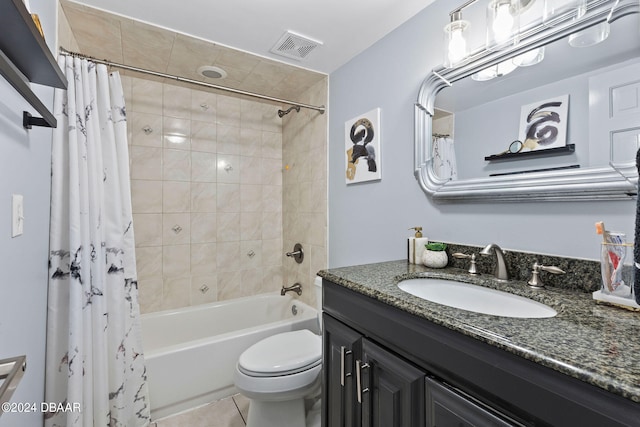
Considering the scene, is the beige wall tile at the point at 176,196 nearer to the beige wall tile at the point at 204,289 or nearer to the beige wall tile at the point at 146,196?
the beige wall tile at the point at 146,196

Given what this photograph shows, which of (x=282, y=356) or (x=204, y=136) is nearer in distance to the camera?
(x=282, y=356)

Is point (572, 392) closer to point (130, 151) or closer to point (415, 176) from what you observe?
point (415, 176)

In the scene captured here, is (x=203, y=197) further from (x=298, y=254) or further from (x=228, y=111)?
(x=298, y=254)

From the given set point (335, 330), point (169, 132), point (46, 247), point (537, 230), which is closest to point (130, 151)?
point (169, 132)

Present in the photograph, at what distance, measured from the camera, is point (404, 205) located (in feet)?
5.13

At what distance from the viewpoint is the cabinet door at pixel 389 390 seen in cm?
77

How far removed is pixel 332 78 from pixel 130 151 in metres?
1.62

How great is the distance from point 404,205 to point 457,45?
76 centimetres

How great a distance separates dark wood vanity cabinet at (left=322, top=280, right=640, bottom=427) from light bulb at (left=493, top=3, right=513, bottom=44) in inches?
43.3

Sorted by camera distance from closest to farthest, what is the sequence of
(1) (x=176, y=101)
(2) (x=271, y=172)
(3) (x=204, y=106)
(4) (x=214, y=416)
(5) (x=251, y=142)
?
(4) (x=214, y=416) → (1) (x=176, y=101) → (3) (x=204, y=106) → (5) (x=251, y=142) → (2) (x=271, y=172)

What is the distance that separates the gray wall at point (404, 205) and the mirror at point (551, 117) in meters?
0.07

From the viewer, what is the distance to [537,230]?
1.04 metres

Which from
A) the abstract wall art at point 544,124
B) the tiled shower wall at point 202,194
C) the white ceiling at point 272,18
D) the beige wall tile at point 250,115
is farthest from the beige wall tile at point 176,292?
the abstract wall art at point 544,124

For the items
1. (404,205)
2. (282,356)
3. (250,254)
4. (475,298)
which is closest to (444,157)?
(404,205)
